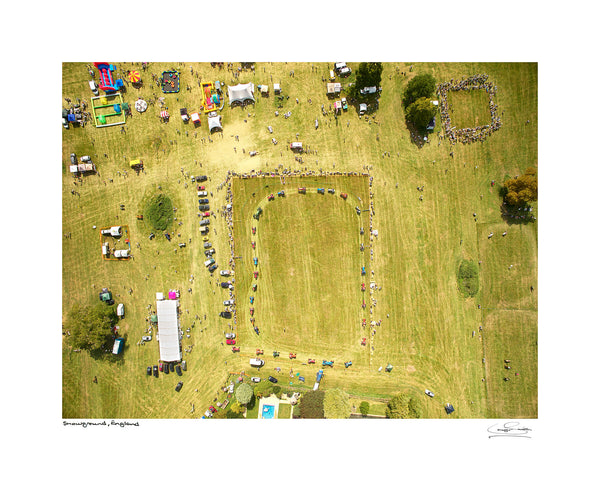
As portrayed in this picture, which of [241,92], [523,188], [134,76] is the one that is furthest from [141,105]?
[523,188]

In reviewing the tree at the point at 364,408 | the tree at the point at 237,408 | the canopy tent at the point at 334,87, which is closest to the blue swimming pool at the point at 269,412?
the tree at the point at 237,408

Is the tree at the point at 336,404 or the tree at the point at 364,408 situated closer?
the tree at the point at 336,404

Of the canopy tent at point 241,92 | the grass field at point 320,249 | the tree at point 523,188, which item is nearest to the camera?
the tree at point 523,188

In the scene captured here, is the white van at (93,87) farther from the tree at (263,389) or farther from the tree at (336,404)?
the tree at (336,404)

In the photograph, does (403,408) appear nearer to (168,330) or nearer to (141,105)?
(168,330)
